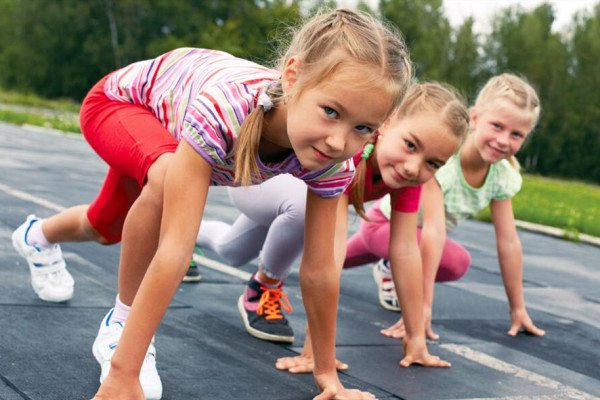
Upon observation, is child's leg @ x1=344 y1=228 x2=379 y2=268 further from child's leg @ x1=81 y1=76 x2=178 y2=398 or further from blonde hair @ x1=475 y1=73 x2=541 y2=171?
child's leg @ x1=81 y1=76 x2=178 y2=398

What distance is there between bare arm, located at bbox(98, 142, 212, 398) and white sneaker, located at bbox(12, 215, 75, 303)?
4.17ft

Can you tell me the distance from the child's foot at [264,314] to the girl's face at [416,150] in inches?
28.5

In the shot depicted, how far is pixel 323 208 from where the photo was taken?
8.40 feet

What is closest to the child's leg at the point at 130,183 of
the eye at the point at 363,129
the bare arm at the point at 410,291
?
the eye at the point at 363,129

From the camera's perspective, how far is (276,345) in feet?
10.7

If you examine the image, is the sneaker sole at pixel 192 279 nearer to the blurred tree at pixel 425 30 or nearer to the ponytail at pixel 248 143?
the ponytail at pixel 248 143

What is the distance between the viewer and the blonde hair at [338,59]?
220 centimetres

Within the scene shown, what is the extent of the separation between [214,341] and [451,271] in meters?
1.78

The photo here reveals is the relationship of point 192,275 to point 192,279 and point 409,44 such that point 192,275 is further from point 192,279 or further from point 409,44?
point 409,44

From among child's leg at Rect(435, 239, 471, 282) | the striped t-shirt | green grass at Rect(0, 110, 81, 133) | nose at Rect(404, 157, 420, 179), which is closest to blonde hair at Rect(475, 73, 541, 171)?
child's leg at Rect(435, 239, 471, 282)

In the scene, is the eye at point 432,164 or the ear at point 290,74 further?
the eye at point 432,164

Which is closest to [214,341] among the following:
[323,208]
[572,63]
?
[323,208]

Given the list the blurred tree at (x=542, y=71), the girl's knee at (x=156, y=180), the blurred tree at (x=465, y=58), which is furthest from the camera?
the blurred tree at (x=465, y=58)

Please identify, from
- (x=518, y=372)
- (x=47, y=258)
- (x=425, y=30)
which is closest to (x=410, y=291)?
(x=518, y=372)
